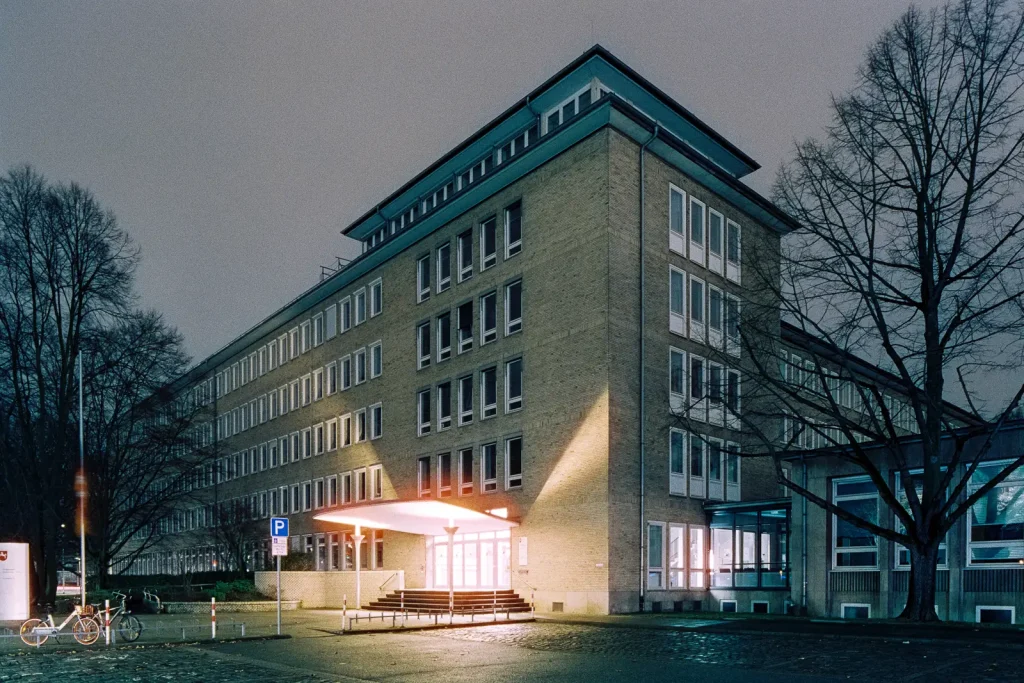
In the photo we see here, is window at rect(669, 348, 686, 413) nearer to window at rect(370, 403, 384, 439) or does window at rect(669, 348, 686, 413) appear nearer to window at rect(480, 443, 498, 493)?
window at rect(480, 443, 498, 493)

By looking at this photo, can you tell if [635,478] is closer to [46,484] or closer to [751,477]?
[751,477]

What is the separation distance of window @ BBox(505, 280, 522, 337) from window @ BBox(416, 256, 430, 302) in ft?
21.8

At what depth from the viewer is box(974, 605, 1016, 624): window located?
24.1 metres

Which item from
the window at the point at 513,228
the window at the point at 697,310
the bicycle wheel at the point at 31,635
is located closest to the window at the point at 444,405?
the window at the point at 513,228

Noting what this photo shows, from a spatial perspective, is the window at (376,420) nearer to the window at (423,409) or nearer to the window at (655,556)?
the window at (423,409)

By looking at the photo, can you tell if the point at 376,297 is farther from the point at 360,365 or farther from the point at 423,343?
the point at 423,343

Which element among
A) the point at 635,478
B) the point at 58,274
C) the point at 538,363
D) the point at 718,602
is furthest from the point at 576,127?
the point at 58,274

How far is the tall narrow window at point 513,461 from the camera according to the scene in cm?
3478

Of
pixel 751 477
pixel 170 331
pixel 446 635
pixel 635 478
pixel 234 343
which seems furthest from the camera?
pixel 234 343

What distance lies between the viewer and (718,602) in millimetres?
33688

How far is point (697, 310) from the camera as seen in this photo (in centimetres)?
3562

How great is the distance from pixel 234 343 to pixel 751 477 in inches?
1563

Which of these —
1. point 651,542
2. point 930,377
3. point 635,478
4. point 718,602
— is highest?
point 930,377

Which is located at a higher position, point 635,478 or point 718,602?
point 635,478
